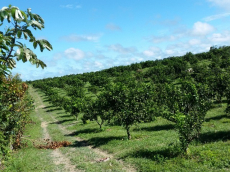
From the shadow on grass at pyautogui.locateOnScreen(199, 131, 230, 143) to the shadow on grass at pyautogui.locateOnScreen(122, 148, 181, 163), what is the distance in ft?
17.6

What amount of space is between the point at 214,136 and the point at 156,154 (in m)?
8.12

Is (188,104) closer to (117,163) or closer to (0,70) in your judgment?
(117,163)

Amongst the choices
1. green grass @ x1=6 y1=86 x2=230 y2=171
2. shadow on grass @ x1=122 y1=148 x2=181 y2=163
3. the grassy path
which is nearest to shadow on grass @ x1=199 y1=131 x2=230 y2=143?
green grass @ x1=6 y1=86 x2=230 y2=171

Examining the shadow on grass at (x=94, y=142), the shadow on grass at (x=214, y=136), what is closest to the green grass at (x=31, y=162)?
the shadow on grass at (x=94, y=142)

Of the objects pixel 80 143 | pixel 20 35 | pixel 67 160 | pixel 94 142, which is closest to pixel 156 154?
pixel 67 160

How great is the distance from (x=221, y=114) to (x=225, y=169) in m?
22.3

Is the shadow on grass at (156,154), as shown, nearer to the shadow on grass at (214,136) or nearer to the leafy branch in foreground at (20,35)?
the shadow on grass at (214,136)

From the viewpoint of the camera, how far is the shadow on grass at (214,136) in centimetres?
1834

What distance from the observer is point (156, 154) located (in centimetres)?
1445

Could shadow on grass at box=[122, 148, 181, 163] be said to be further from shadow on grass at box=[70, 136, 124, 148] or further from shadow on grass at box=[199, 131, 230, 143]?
shadow on grass at box=[70, 136, 124, 148]

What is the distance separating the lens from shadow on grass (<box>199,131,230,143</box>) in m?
18.3

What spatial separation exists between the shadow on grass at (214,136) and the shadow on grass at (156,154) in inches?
212

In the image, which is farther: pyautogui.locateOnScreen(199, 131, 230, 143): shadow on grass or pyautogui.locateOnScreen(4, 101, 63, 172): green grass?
pyautogui.locateOnScreen(199, 131, 230, 143): shadow on grass

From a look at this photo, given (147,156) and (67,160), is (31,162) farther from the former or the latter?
(147,156)
